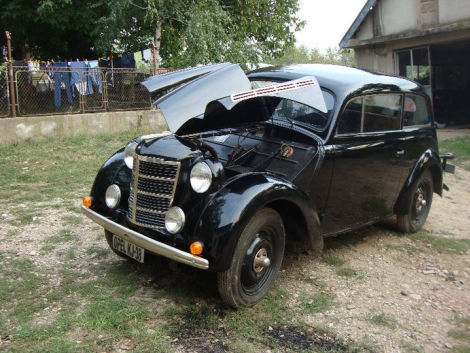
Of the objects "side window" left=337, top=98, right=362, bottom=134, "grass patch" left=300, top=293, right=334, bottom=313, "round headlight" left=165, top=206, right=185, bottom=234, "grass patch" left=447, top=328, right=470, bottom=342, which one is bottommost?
"grass patch" left=447, top=328, right=470, bottom=342

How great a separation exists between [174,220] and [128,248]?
59 cm

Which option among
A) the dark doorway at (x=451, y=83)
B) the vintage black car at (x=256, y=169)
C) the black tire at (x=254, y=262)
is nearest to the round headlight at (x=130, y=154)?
the vintage black car at (x=256, y=169)

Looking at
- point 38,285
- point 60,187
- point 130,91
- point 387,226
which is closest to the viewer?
point 38,285

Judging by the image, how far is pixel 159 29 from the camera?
44.7ft

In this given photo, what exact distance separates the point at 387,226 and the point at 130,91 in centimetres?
808

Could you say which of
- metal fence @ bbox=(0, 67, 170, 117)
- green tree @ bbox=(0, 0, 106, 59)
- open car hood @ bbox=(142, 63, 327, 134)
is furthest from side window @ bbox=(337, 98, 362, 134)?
green tree @ bbox=(0, 0, 106, 59)

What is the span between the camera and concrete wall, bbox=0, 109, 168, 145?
9.53 m

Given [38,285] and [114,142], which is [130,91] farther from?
[38,285]

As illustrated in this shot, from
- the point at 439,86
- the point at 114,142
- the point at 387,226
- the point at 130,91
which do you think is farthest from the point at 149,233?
the point at 439,86

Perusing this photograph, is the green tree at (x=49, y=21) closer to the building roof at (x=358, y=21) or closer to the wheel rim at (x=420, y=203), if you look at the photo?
the building roof at (x=358, y=21)

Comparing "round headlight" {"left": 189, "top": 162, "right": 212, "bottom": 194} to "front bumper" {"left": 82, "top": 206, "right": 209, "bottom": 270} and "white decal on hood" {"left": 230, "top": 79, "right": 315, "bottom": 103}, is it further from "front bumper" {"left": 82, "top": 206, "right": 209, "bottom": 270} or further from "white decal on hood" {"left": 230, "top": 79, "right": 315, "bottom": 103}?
"white decal on hood" {"left": 230, "top": 79, "right": 315, "bottom": 103}

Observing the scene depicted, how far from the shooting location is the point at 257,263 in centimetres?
351

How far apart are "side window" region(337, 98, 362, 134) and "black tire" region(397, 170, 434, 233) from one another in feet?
4.26

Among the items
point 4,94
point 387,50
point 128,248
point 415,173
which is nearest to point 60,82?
point 4,94
